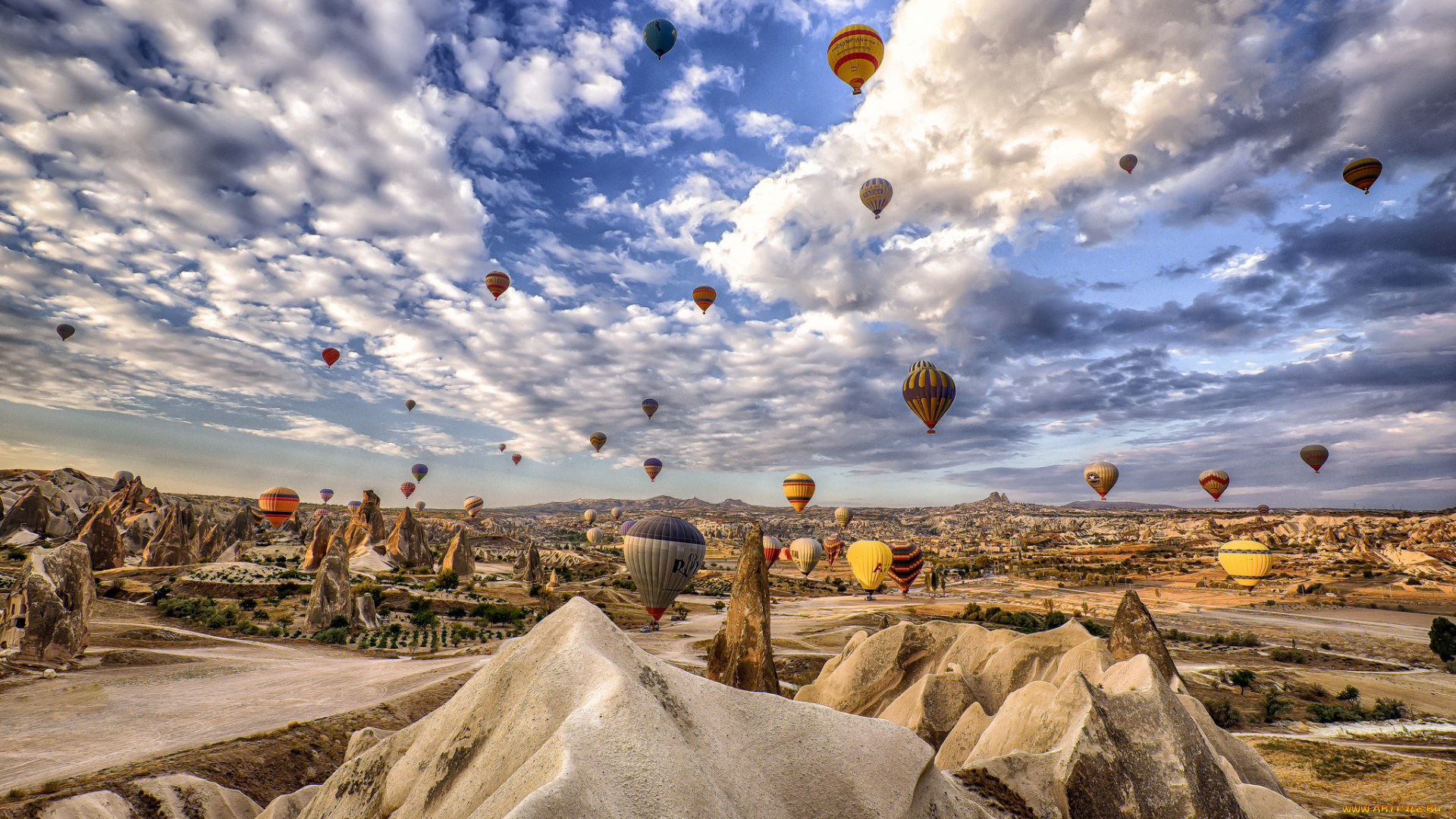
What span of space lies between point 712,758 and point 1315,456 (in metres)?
115

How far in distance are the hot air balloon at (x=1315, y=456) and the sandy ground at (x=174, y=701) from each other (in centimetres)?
11017

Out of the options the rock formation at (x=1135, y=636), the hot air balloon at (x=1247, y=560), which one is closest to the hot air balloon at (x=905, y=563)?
the hot air balloon at (x=1247, y=560)

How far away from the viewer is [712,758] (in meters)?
5.42

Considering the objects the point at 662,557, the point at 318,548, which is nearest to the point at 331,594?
the point at 662,557

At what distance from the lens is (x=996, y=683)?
17078mm

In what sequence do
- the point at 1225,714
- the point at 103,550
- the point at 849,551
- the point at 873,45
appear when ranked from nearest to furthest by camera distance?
the point at 1225,714, the point at 873,45, the point at 103,550, the point at 849,551

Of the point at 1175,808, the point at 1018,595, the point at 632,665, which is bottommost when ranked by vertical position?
the point at 1018,595

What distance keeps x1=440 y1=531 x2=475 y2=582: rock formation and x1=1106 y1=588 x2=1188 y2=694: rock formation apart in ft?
246

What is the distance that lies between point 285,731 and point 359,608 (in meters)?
29.0

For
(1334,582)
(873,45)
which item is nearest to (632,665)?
(873,45)

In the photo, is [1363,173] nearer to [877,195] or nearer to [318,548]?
[877,195]

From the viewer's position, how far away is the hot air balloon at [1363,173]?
48875 mm

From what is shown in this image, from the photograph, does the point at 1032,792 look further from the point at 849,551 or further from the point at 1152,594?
the point at 1152,594

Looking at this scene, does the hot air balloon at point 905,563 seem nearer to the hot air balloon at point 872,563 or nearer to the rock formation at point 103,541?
the hot air balloon at point 872,563
